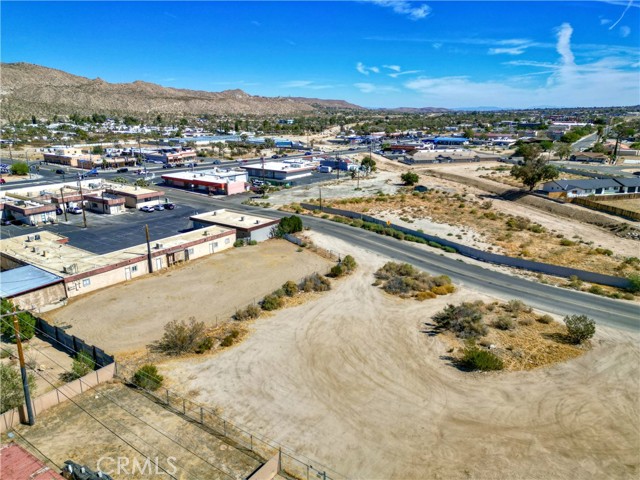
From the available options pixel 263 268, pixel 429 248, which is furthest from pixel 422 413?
pixel 429 248

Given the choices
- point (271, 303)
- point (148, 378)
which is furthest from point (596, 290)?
point (148, 378)

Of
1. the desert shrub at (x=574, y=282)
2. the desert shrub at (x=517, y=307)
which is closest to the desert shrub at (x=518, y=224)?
the desert shrub at (x=574, y=282)

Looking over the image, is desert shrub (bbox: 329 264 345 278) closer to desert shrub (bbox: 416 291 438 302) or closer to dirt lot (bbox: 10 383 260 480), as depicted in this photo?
desert shrub (bbox: 416 291 438 302)

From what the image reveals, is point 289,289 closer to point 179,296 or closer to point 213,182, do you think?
point 179,296

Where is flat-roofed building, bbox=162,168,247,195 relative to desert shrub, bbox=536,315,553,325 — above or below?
above

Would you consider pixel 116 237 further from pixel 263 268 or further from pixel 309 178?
pixel 309 178

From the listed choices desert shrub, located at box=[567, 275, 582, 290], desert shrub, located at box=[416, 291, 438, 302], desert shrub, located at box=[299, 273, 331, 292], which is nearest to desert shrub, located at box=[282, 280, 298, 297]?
desert shrub, located at box=[299, 273, 331, 292]
